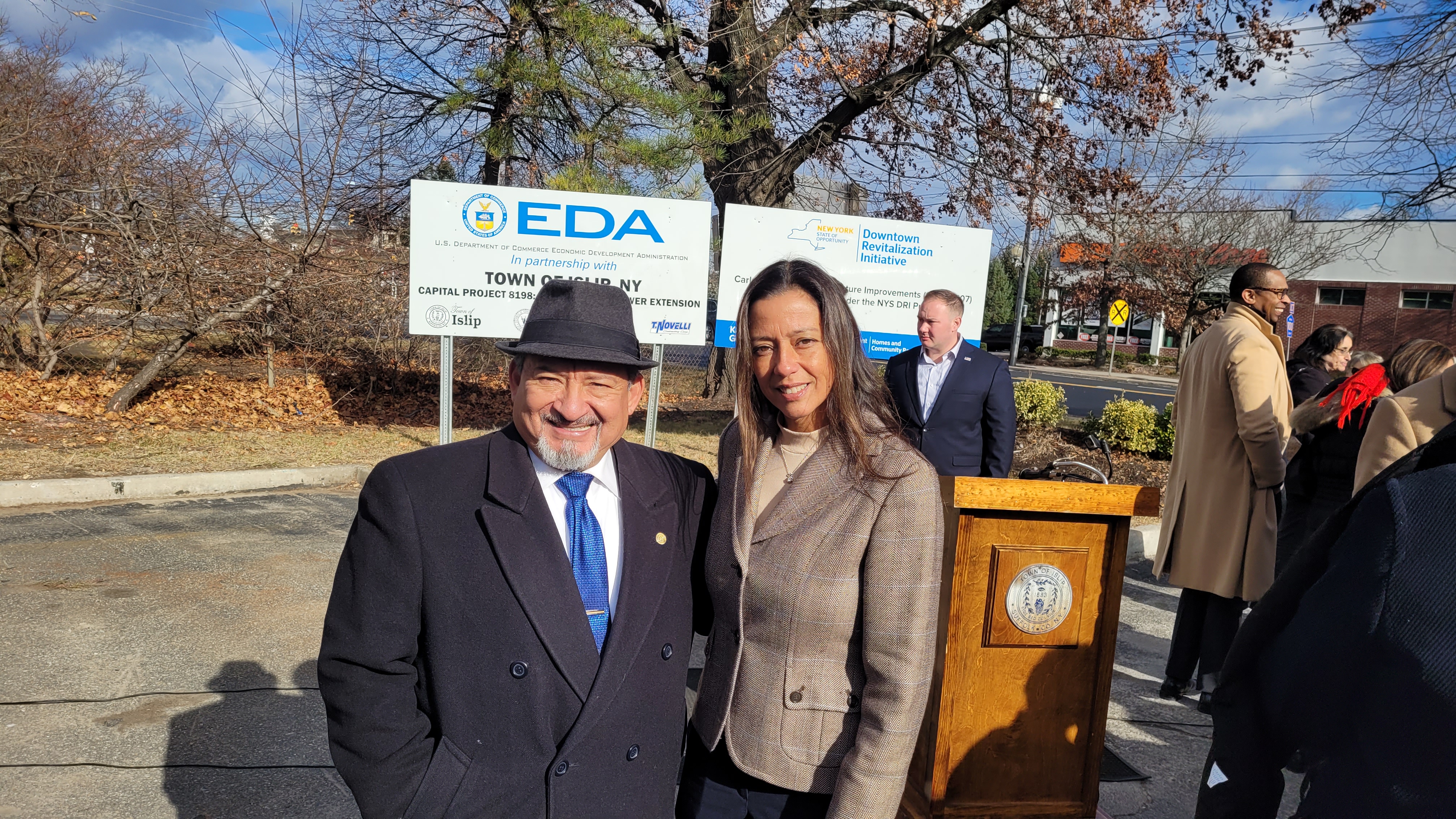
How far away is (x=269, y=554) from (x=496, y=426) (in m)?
5.58

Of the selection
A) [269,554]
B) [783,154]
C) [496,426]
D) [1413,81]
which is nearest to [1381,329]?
[1413,81]

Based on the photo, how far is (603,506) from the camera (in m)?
1.91

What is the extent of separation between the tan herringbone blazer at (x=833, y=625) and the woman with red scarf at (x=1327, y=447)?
147 inches

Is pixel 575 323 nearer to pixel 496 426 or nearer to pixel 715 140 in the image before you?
pixel 715 140

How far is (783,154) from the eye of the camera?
12641 mm

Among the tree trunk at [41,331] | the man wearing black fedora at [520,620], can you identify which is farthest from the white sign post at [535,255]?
the tree trunk at [41,331]

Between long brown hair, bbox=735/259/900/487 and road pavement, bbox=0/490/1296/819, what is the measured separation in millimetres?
2259

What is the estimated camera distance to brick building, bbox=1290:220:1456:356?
3806 centimetres

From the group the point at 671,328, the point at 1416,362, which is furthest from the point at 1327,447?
the point at 671,328

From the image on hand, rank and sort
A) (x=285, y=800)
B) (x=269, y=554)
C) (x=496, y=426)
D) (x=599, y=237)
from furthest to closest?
1. (x=496, y=426)
2. (x=599, y=237)
3. (x=269, y=554)
4. (x=285, y=800)

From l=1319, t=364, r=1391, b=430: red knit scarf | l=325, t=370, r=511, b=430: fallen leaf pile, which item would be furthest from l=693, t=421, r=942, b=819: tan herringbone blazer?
l=325, t=370, r=511, b=430: fallen leaf pile

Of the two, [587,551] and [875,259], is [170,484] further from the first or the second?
[587,551]

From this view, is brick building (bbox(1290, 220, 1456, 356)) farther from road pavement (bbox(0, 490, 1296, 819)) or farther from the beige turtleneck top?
the beige turtleneck top

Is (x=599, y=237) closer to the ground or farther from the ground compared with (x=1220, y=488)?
farther from the ground
